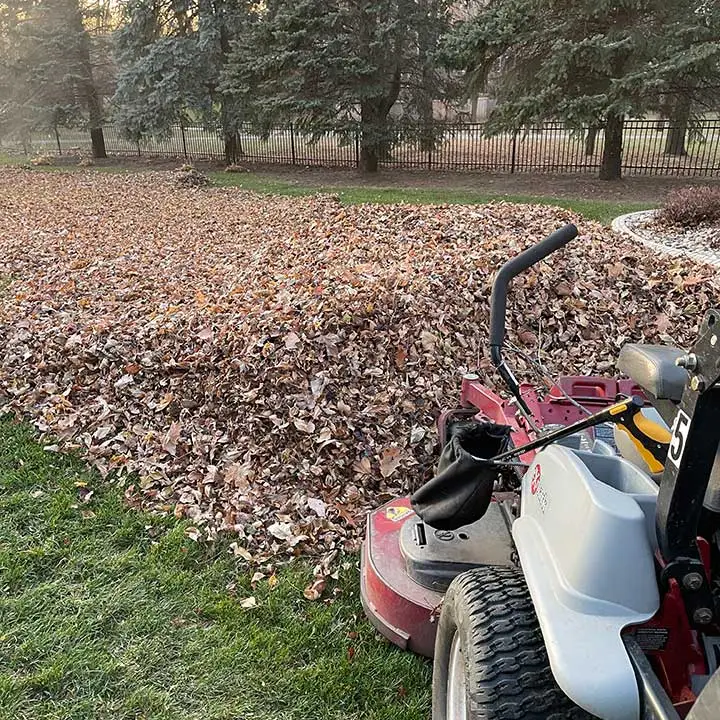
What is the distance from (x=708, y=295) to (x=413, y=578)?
380cm

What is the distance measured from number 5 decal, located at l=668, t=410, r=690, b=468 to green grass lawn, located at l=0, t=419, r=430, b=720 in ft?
4.85

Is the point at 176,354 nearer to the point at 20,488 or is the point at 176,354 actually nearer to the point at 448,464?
the point at 20,488

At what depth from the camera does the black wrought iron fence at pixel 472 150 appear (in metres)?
16.0

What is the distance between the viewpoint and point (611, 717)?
149 cm

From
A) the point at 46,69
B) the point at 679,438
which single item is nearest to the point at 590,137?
the point at 679,438

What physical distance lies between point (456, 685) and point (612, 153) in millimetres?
14351

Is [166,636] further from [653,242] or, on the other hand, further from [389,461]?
[653,242]

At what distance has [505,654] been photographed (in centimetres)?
176

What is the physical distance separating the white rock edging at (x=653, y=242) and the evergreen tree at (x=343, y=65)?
6.96 metres

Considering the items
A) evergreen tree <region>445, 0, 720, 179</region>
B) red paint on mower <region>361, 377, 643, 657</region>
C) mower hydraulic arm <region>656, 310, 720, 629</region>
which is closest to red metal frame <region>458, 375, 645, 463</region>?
red paint on mower <region>361, 377, 643, 657</region>

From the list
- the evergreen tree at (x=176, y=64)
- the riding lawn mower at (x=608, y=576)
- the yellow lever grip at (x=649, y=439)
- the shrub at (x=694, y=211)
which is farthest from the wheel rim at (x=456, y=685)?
the evergreen tree at (x=176, y=64)

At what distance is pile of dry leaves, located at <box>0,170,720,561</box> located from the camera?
3799mm

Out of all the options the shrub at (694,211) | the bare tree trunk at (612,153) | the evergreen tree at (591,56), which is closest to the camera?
the shrub at (694,211)

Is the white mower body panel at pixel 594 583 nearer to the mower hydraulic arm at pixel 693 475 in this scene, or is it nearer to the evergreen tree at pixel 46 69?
the mower hydraulic arm at pixel 693 475
